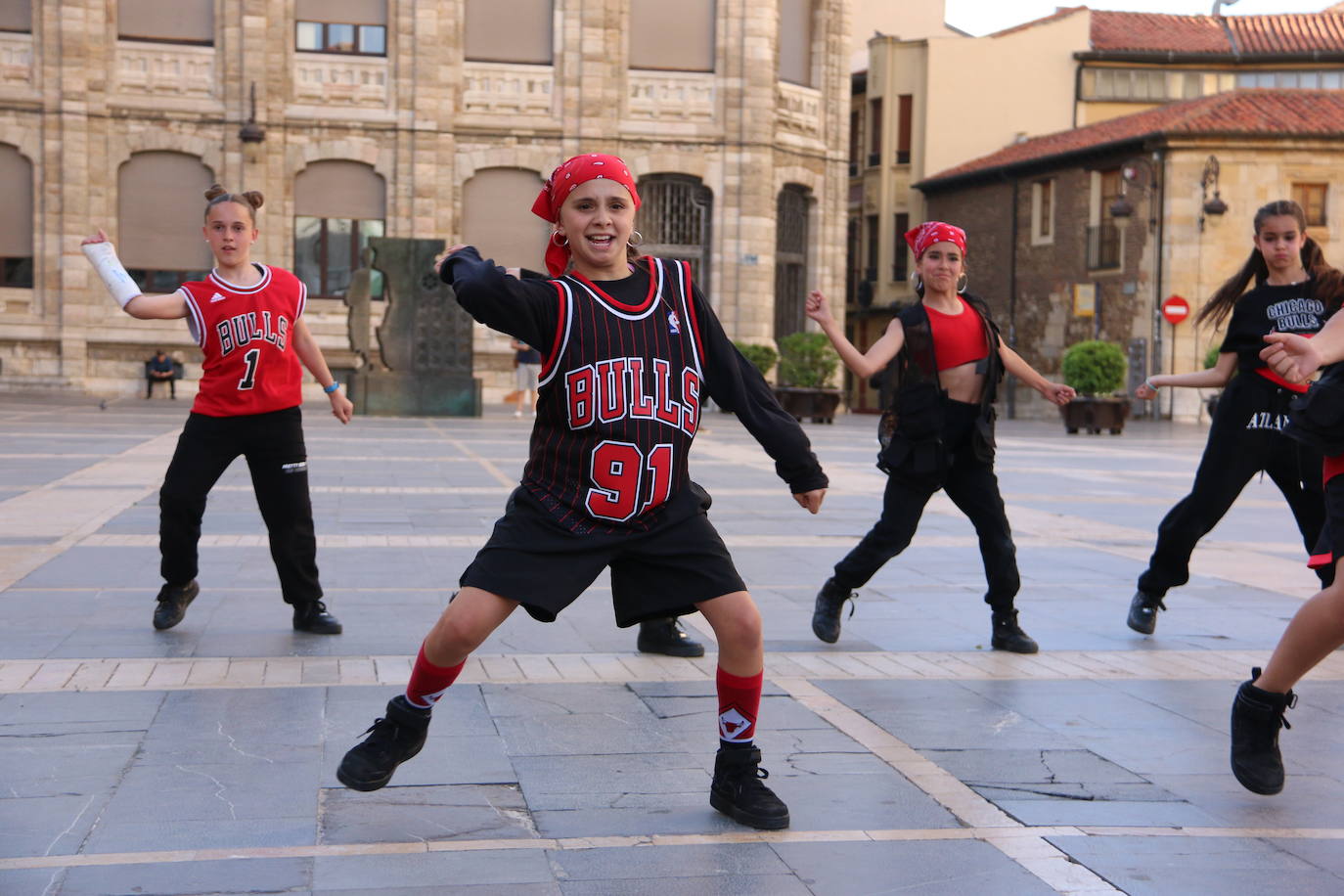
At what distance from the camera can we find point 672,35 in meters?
35.7

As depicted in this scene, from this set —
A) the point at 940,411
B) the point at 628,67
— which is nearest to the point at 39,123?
the point at 628,67

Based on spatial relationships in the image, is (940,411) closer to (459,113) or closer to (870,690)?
(870,690)

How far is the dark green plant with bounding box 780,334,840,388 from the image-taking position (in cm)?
3023

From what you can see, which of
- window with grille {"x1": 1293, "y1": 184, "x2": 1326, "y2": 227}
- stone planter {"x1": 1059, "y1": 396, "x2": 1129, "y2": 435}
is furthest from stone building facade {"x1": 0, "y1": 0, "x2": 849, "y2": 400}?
window with grille {"x1": 1293, "y1": 184, "x2": 1326, "y2": 227}

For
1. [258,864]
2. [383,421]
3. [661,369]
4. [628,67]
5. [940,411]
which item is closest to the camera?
[258,864]

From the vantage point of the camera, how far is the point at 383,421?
986 inches

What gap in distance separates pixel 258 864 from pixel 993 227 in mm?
42562

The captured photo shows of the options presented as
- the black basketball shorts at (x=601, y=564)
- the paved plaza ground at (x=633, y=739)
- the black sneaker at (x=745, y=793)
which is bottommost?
the paved plaza ground at (x=633, y=739)

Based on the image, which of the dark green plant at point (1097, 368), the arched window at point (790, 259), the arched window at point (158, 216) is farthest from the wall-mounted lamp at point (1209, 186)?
the arched window at point (158, 216)

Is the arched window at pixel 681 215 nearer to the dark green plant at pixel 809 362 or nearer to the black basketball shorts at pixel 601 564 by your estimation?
the dark green plant at pixel 809 362

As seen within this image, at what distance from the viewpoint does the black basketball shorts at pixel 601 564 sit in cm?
411

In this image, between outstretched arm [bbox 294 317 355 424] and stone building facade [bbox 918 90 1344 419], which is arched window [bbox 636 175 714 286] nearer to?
stone building facade [bbox 918 90 1344 419]

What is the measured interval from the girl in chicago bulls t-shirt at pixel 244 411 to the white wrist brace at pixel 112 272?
0.07 m

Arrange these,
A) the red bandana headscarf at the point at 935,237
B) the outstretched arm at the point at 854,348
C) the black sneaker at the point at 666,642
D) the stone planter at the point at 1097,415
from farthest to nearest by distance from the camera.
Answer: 1. the stone planter at the point at 1097,415
2. the red bandana headscarf at the point at 935,237
3. the black sneaker at the point at 666,642
4. the outstretched arm at the point at 854,348
